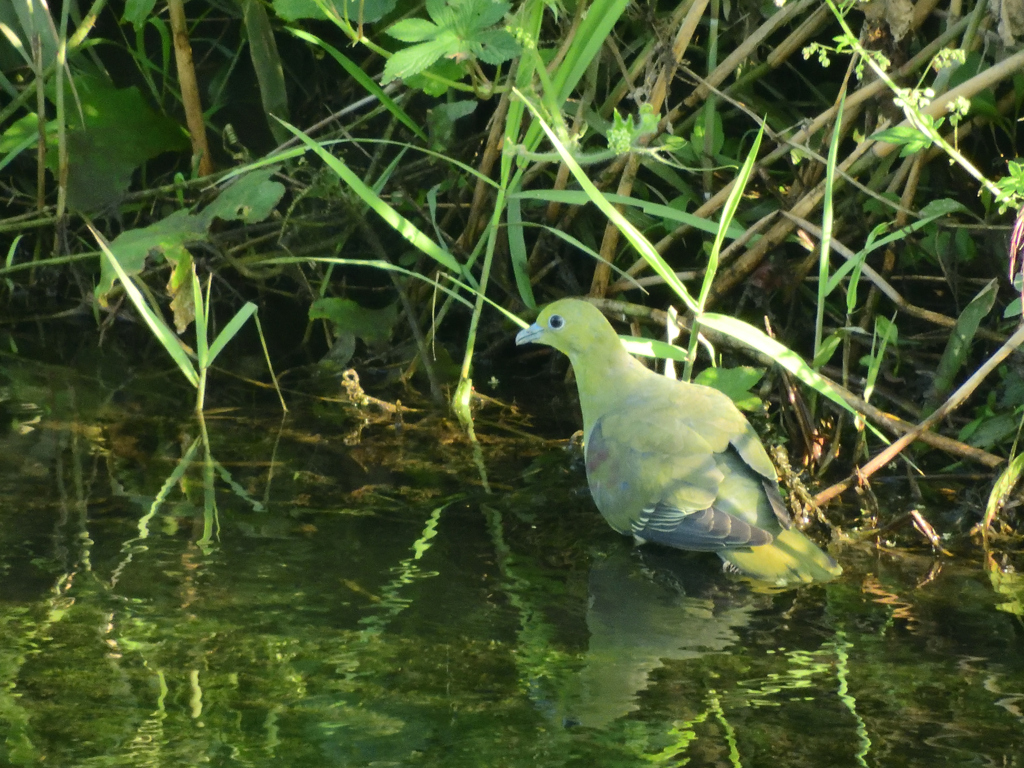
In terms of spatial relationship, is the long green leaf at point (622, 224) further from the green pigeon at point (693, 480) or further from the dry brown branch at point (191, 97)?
the dry brown branch at point (191, 97)

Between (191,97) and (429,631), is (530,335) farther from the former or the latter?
(191,97)

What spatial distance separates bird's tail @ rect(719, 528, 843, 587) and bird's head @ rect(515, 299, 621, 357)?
0.68 m

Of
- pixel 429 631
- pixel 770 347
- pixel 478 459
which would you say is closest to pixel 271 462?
pixel 478 459

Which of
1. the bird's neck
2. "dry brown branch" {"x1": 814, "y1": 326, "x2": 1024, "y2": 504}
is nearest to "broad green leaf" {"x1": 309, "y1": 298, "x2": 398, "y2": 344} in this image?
the bird's neck

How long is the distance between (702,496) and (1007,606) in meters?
0.63

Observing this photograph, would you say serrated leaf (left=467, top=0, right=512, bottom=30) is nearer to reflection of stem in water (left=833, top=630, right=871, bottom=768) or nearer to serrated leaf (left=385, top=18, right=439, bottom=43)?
serrated leaf (left=385, top=18, right=439, bottom=43)

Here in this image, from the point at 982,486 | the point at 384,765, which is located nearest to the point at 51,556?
the point at 384,765

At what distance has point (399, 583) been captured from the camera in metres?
2.41

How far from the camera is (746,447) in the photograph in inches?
104

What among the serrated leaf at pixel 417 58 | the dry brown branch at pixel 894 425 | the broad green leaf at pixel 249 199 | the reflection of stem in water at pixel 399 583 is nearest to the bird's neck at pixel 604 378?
the dry brown branch at pixel 894 425

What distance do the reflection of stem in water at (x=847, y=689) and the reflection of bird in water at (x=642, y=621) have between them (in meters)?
0.18

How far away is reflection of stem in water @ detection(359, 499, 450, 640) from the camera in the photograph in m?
2.23

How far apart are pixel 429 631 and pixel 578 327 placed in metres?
1.03

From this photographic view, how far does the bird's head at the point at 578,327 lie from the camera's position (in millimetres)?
2980
